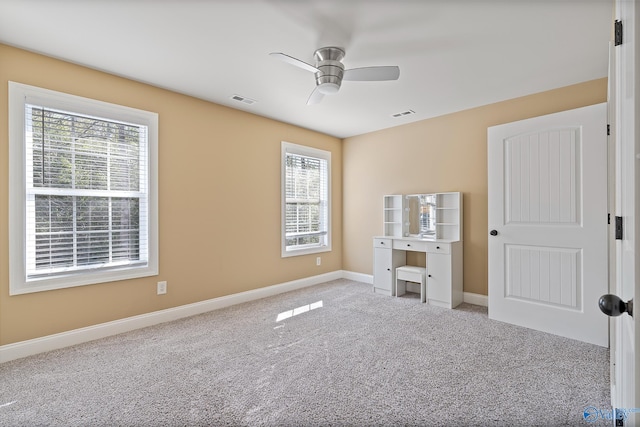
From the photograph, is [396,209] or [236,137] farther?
[396,209]

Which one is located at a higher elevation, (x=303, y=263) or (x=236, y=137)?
(x=236, y=137)

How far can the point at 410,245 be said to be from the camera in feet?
13.9

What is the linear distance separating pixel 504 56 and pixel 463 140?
1490mm

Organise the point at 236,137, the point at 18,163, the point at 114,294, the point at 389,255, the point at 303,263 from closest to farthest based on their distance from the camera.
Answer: the point at 18,163 → the point at 114,294 → the point at 236,137 → the point at 389,255 → the point at 303,263

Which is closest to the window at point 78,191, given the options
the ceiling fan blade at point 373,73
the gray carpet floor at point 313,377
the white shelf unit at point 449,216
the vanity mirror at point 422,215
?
the gray carpet floor at point 313,377

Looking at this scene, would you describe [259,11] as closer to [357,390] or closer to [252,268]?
[357,390]

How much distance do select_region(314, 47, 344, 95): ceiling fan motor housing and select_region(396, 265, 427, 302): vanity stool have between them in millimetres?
2714

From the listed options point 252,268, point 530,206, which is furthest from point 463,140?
point 252,268

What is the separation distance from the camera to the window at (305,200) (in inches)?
183

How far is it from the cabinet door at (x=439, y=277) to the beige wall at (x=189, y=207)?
6.17 feet

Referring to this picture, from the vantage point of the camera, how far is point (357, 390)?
2.02 meters

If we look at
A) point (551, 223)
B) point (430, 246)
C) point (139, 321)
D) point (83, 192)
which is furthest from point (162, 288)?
point (551, 223)

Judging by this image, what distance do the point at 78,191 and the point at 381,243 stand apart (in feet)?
12.1

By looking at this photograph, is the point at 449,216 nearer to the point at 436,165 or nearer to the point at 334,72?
the point at 436,165
